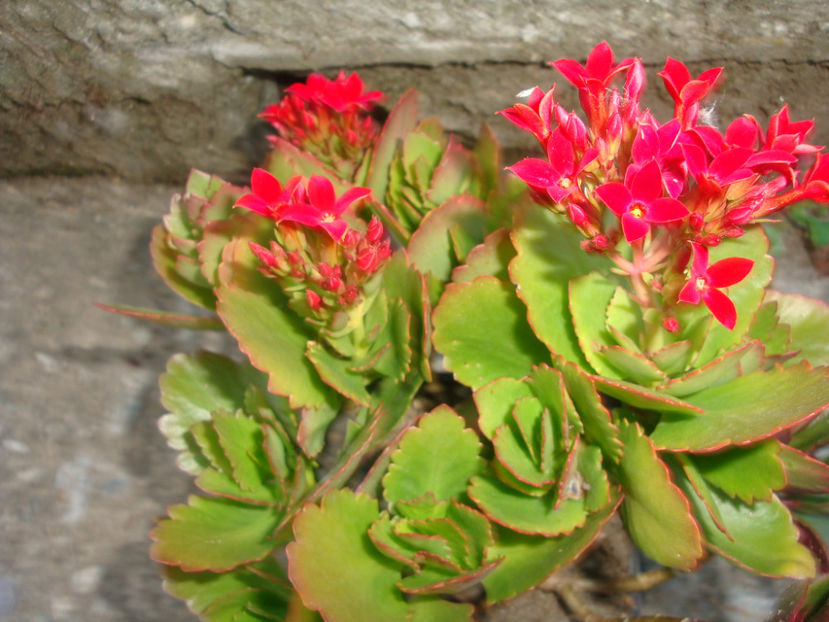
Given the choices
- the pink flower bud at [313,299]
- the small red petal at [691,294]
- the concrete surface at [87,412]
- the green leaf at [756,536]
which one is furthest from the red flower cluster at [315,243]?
the concrete surface at [87,412]

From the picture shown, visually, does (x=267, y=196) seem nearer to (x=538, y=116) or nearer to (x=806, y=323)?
(x=538, y=116)

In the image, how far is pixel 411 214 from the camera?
3.21 feet

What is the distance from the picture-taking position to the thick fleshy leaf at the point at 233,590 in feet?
2.85

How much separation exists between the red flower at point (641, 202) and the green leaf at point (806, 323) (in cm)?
41

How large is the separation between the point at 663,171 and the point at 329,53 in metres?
0.78

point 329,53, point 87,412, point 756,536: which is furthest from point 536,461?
point 87,412

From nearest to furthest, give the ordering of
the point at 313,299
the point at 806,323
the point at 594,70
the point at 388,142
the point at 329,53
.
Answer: the point at 594,70
the point at 313,299
the point at 806,323
the point at 388,142
the point at 329,53

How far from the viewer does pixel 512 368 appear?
84cm

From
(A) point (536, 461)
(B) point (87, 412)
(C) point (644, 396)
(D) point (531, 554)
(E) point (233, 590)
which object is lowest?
(B) point (87, 412)

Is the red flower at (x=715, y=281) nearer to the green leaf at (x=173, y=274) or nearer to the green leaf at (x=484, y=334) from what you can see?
the green leaf at (x=484, y=334)

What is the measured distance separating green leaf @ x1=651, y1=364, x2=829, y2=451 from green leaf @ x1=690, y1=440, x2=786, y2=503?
59 mm

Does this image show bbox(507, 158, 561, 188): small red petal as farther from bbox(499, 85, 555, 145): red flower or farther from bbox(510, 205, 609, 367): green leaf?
bbox(510, 205, 609, 367): green leaf

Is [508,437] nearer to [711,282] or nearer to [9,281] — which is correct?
[711,282]

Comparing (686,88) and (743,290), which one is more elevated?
(686,88)
